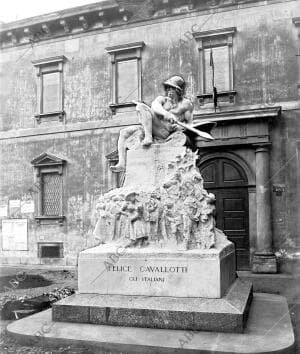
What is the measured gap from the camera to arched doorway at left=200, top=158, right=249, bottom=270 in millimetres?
12984

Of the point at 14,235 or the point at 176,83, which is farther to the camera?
the point at 14,235

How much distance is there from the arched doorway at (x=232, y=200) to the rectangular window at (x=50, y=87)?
235 inches

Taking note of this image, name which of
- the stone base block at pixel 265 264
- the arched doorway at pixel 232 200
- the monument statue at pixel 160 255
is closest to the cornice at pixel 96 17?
the arched doorway at pixel 232 200

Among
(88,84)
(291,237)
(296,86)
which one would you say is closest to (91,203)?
(88,84)

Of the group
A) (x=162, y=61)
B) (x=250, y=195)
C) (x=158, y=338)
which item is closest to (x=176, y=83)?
(x=158, y=338)

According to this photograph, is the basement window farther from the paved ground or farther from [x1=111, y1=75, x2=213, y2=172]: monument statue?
[x1=111, y1=75, x2=213, y2=172]: monument statue

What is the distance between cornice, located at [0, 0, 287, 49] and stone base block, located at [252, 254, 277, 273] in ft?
24.8

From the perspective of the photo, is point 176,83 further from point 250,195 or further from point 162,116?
point 250,195

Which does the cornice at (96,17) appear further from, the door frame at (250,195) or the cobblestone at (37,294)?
the cobblestone at (37,294)

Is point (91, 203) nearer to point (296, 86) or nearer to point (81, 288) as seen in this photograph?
point (296, 86)

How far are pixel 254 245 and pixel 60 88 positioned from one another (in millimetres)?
8668

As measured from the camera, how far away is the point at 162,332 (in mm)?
4965

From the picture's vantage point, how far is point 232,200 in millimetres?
13227

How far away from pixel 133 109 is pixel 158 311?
33.8 feet
